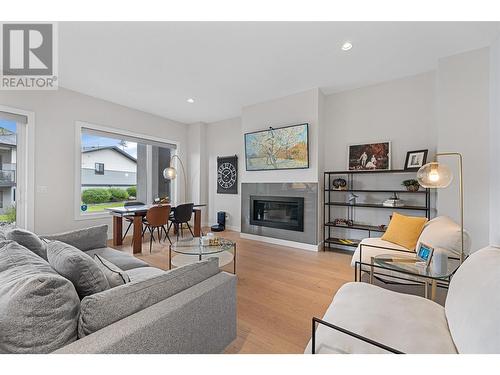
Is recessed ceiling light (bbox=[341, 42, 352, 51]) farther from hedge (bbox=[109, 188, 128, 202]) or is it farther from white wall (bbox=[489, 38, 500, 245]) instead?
hedge (bbox=[109, 188, 128, 202])

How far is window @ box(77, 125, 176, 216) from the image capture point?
4.31 meters

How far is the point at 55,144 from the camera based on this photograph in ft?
12.3

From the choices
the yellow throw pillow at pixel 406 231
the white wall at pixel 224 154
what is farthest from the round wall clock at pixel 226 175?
the yellow throw pillow at pixel 406 231

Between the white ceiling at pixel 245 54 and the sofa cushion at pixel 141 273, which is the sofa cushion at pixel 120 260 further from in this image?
the white ceiling at pixel 245 54

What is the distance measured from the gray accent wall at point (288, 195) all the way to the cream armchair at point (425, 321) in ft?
8.23

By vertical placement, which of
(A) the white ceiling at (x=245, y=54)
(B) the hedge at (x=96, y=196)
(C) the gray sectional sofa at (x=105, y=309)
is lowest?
(C) the gray sectional sofa at (x=105, y=309)

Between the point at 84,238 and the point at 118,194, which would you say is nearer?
the point at 84,238

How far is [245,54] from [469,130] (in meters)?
2.92

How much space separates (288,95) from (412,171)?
93.9 inches

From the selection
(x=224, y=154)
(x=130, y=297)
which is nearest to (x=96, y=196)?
(x=224, y=154)

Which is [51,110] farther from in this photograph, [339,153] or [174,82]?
[339,153]

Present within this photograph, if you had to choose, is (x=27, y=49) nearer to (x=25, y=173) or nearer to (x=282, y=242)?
(x=25, y=173)

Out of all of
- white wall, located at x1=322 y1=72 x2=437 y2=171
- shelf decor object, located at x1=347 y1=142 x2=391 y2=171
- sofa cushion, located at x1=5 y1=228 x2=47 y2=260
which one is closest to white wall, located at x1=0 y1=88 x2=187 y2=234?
sofa cushion, located at x1=5 y1=228 x2=47 y2=260

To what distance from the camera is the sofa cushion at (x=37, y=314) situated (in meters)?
0.78
